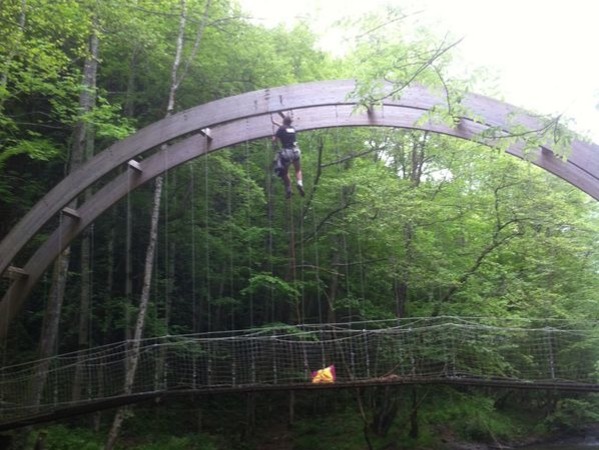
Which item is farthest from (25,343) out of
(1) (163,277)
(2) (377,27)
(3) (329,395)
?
(2) (377,27)

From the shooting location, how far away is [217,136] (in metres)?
7.58

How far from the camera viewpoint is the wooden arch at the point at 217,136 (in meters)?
6.16

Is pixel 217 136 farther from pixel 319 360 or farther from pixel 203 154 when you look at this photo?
pixel 319 360

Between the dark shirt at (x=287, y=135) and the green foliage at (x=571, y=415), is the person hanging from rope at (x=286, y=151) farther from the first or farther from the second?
the green foliage at (x=571, y=415)

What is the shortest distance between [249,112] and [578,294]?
832 cm

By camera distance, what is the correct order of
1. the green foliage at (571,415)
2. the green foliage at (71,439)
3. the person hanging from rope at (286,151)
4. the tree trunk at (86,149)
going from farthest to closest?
the green foliage at (571,415) < the tree trunk at (86,149) < the green foliage at (71,439) < the person hanging from rope at (286,151)

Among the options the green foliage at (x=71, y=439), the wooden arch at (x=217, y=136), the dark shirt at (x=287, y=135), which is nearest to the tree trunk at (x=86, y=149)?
the green foliage at (x=71, y=439)

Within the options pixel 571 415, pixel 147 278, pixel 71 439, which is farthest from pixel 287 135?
pixel 571 415

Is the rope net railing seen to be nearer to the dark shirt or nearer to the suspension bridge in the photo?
the suspension bridge

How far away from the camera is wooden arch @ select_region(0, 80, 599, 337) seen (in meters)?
6.16

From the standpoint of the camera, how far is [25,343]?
38.7 feet

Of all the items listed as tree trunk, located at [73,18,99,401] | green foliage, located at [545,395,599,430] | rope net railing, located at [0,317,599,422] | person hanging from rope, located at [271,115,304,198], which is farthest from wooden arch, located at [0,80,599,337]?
green foliage, located at [545,395,599,430]

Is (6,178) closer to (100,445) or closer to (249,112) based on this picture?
(100,445)

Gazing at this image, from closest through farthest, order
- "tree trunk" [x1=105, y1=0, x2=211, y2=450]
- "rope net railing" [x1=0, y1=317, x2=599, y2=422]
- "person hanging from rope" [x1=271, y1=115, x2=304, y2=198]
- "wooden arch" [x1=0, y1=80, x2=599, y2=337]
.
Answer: "wooden arch" [x1=0, y1=80, x2=599, y2=337] < "person hanging from rope" [x1=271, y1=115, x2=304, y2=198] < "rope net railing" [x1=0, y1=317, x2=599, y2=422] < "tree trunk" [x1=105, y1=0, x2=211, y2=450]
